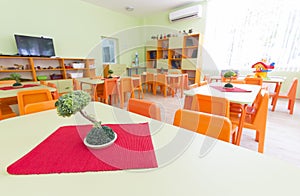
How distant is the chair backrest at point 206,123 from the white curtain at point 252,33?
4421 mm

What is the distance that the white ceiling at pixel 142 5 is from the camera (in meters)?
4.45

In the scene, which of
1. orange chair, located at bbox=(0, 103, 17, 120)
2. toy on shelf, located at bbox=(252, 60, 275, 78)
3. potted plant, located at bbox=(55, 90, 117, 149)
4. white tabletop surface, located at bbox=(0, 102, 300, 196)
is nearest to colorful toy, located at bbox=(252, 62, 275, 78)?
toy on shelf, located at bbox=(252, 60, 275, 78)

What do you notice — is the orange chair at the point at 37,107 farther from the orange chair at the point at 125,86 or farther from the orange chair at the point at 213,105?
the orange chair at the point at 125,86

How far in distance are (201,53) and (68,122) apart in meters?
4.68

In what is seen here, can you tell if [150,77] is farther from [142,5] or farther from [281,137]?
[281,137]

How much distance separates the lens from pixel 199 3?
455 centimetres

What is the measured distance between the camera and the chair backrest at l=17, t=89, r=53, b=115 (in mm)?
1358

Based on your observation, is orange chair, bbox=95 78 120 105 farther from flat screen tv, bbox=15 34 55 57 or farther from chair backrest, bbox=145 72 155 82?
flat screen tv, bbox=15 34 55 57

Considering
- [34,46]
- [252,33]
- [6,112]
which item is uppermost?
[252,33]

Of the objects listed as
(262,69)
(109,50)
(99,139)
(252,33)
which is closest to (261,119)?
(99,139)

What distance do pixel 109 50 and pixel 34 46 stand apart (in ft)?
7.89

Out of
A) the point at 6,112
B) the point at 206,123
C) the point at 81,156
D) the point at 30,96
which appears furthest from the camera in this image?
the point at 6,112

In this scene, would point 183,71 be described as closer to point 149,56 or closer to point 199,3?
point 149,56

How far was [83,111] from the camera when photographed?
616 mm
